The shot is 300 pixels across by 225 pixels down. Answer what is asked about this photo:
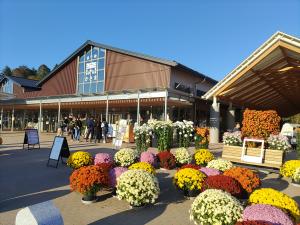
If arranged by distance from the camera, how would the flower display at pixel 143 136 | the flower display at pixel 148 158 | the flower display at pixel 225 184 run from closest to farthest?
1. the flower display at pixel 225 184
2. the flower display at pixel 148 158
3. the flower display at pixel 143 136

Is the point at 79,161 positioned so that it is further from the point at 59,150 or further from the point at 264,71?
the point at 264,71

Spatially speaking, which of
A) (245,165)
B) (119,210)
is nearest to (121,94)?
(245,165)

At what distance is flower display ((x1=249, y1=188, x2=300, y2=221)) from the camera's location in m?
4.75

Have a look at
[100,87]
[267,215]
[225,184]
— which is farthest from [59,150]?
[100,87]

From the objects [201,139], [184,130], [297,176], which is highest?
[184,130]

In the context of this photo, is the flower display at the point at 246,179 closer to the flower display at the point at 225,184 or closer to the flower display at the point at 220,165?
the flower display at the point at 225,184

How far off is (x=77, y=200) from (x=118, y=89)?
18842mm

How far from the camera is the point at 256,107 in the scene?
25.2 metres

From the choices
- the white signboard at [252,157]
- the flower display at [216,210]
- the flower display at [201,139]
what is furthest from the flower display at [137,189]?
the flower display at [201,139]

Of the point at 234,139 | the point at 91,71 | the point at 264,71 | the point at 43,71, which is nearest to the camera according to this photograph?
the point at 234,139

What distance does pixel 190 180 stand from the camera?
6.77 meters

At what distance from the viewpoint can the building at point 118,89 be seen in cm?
2217

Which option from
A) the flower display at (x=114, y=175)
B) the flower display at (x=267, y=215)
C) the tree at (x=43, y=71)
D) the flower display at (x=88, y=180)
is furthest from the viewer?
the tree at (x=43, y=71)

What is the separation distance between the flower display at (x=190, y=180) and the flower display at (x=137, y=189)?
81 cm
